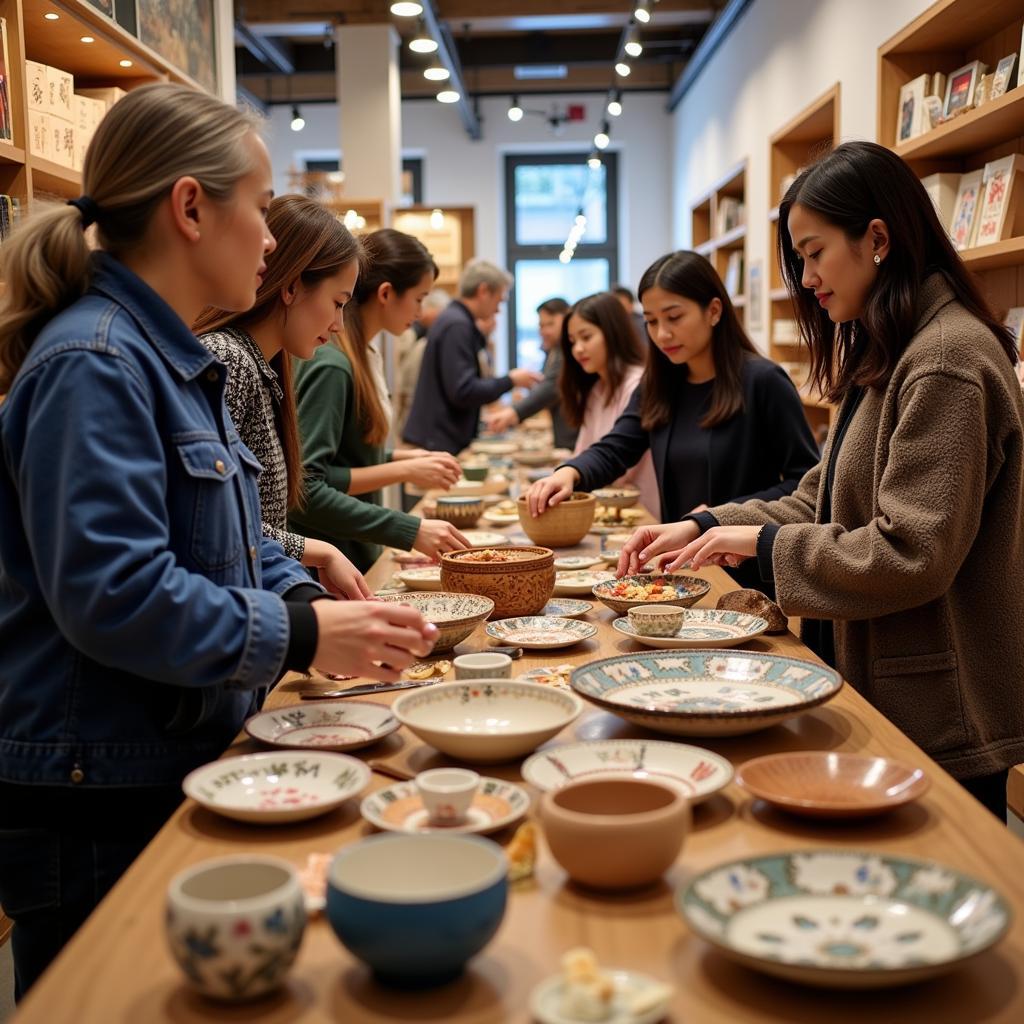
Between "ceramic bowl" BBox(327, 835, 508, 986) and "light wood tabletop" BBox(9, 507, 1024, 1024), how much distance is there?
0.06ft

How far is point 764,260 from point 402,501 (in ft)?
10.1

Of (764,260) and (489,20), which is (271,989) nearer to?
(764,260)

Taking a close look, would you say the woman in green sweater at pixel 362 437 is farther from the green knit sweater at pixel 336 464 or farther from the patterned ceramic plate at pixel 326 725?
the patterned ceramic plate at pixel 326 725

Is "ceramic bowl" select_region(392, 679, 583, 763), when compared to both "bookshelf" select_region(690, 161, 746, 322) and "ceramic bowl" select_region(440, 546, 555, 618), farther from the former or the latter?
"bookshelf" select_region(690, 161, 746, 322)

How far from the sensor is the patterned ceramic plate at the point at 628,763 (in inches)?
50.6

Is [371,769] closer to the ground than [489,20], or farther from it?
closer to the ground

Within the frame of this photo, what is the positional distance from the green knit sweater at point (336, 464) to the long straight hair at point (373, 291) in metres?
0.03

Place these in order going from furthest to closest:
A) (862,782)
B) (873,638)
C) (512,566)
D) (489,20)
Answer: (489,20) → (512,566) → (873,638) → (862,782)

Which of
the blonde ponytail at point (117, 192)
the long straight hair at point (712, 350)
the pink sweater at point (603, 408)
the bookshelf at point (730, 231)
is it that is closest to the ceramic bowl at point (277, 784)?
the blonde ponytail at point (117, 192)

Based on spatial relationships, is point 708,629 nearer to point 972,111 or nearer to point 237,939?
point 237,939

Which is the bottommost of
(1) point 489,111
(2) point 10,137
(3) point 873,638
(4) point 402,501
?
(4) point 402,501

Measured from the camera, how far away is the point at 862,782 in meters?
1.26

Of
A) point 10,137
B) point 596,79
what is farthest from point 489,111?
point 10,137

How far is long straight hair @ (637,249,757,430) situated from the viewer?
3.24m
